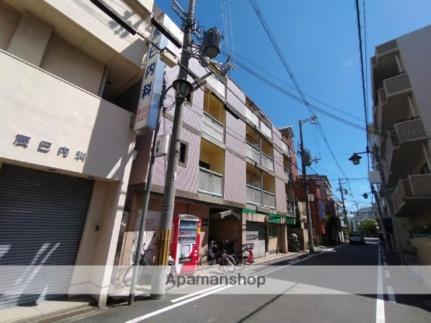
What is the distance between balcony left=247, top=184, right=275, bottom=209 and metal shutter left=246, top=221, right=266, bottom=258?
1435mm

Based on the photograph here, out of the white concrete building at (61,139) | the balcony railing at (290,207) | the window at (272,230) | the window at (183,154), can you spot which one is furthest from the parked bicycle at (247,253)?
the balcony railing at (290,207)

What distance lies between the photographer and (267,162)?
714 inches

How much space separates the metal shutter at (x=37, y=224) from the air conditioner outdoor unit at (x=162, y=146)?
216cm

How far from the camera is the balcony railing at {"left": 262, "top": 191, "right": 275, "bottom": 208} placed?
647 inches

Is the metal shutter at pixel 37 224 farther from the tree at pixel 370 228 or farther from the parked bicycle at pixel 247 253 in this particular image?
the tree at pixel 370 228

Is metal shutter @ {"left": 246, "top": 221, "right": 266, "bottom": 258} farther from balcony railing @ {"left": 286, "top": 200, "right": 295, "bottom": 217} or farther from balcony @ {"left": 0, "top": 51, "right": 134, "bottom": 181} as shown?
balcony @ {"left": 0, "top": 51, "right": 134, "bottom": 181}

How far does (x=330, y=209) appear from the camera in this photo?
145ft

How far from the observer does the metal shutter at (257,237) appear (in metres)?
14.2

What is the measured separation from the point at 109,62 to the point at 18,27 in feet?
7.20

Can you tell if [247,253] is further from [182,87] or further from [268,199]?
[182,87]

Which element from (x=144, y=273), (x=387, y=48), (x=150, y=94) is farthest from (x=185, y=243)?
(x=387, y=48)

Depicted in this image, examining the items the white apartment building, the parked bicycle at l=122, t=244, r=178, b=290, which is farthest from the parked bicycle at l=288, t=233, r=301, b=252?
the parked bicycle at l=122, t=244, r=178, b=290

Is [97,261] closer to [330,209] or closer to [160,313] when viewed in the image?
[160,313]

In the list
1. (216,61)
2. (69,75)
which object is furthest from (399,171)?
(69,75)
